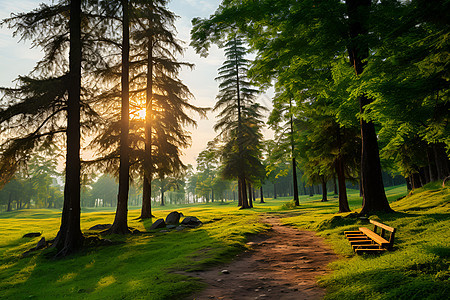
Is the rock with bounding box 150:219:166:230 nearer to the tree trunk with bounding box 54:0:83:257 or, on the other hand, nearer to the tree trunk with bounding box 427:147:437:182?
the tree trunk with bounding box 54:0:83:257

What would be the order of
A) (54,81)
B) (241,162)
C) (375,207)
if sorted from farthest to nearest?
(241,162), (54,81), (375,207)

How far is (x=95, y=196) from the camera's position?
319 feet

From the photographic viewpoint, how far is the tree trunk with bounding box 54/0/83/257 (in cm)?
1125

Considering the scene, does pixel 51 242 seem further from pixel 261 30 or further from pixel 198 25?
pixel 261 30

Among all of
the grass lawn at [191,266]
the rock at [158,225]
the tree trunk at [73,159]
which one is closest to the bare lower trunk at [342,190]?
the grass lawn at [191,266]

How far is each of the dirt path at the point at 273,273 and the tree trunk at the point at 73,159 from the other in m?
7.80

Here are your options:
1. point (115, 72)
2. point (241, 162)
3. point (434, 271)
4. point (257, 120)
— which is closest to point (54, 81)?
point (115, 72)

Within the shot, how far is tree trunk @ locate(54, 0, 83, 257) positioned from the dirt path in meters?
7.80

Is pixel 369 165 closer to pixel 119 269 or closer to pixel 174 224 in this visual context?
pixel 119 269

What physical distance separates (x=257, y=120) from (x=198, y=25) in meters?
22.2

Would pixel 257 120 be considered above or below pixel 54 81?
above

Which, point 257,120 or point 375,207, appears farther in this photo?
point 257,120

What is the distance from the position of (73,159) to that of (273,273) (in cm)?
1011

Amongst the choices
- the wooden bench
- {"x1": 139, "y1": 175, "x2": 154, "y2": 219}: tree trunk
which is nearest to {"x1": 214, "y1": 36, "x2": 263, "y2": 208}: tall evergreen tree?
{"x1": 139, "y1": 175, "x2": 154, "y2": 219}: tree trunk
